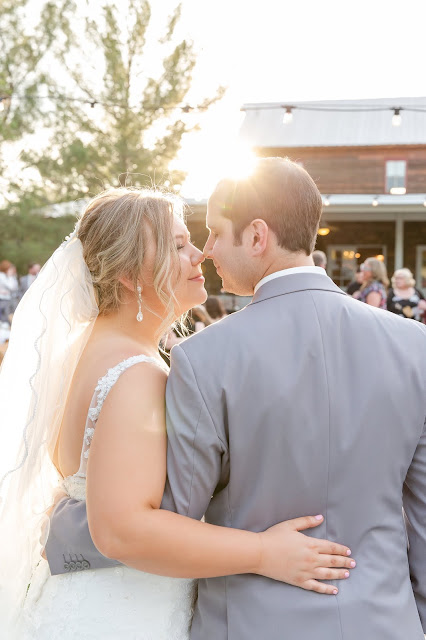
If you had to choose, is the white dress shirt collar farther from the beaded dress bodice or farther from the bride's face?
the bride's face

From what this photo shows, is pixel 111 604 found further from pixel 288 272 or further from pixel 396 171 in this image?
pixel 396 171

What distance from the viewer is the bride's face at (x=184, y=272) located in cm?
234

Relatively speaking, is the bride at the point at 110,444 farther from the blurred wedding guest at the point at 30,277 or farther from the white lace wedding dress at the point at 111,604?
the blurred wedding guest at the point at 30,277

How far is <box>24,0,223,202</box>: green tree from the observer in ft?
73.8

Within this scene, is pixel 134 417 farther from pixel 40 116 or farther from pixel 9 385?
pixel 40 116

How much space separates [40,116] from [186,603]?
75.5ft

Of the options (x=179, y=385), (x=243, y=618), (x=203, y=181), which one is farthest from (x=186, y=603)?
(x=203, y=181)

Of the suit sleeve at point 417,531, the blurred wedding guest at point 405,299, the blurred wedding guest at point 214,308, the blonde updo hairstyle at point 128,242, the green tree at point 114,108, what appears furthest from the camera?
the green tree at point 114,108

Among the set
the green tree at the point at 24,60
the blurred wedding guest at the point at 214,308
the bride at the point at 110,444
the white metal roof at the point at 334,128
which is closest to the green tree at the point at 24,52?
the green tree at the point at 24,60

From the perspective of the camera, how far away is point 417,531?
1956 millimetres

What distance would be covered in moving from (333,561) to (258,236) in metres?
0.77

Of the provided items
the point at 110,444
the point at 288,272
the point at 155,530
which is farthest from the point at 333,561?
the point at 288,272

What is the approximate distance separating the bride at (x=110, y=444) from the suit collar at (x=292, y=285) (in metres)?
0.33

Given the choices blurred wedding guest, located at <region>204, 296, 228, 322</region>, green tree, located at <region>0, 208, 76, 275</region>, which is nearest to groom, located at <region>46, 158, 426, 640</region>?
blurred wedding guest, located at <region>204, 296, 228, 322</region>
